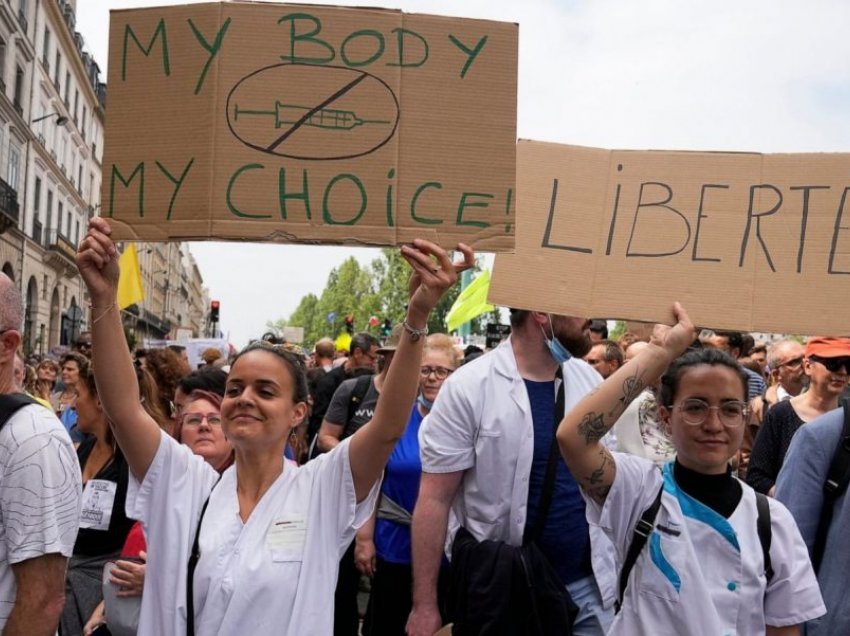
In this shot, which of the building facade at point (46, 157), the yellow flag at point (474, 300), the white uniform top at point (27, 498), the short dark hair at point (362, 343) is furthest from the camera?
the building facade at point (46, 157)

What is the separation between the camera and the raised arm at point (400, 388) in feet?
8.76

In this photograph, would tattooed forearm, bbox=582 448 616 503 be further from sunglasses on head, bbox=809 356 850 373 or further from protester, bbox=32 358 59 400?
protester, bbox=32 358 59 400

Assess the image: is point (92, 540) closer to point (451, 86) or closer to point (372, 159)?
point (372, 159)

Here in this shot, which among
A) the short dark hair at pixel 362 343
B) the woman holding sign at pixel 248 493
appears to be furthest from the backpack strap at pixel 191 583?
the short dark hair at pixel 362 343

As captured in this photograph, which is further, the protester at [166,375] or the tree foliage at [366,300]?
the tree foliage at [366,300]

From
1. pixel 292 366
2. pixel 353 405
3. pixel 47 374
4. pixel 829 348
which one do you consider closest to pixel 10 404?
pixel 292 366

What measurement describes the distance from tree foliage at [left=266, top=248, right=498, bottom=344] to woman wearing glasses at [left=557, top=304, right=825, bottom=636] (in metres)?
34.6

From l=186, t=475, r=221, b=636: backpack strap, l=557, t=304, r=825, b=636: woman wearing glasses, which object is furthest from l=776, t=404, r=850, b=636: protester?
l=186, t=475, r=221, b=636: backpack strap

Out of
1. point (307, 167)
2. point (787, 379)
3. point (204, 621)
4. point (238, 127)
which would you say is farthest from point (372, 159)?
point (787, 379)

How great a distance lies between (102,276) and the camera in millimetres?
2660

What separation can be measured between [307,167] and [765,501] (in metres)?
1.72

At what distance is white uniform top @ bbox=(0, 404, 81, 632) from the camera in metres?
2.43

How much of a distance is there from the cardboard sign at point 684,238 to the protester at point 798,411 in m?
1.85

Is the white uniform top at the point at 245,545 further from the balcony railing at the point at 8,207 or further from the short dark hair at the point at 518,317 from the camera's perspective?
the balcony railing at the point at 8,207
